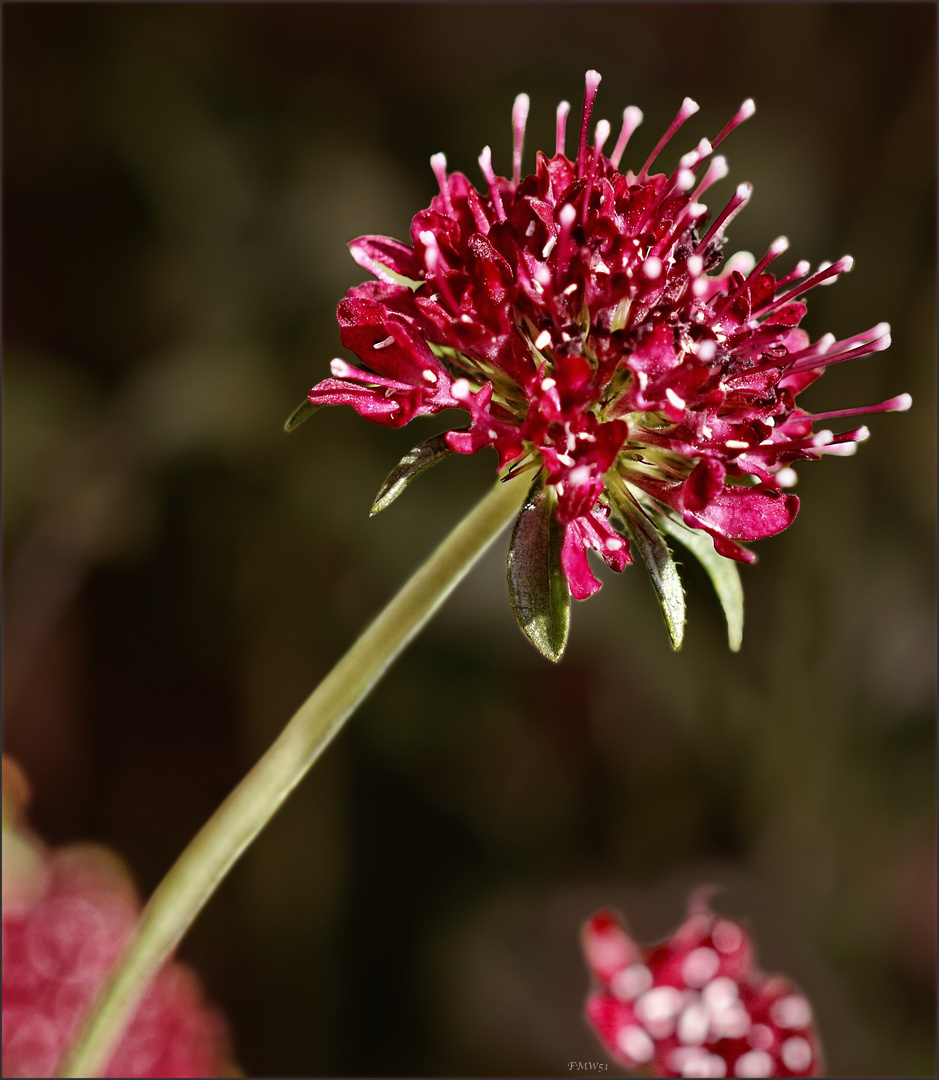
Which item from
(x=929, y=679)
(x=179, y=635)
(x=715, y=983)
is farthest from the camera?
(x=179, y=635)

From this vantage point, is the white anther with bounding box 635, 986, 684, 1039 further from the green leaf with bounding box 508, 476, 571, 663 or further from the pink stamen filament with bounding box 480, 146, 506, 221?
the pink stamen filament with bounding box 480, 146, 506, 221

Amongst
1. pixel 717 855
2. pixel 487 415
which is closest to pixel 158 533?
pixel 717 855

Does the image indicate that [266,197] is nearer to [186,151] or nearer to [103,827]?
[186,151]

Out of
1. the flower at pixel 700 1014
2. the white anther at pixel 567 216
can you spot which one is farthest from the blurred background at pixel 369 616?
the white anther at pixel 567 216

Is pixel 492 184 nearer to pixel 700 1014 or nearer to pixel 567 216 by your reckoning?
pixel 567 216

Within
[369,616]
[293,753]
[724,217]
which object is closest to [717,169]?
[724,217]

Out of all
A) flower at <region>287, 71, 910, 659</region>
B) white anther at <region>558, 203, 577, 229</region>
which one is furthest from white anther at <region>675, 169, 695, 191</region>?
white anther at <region>558, 203, 577, 229</region>
